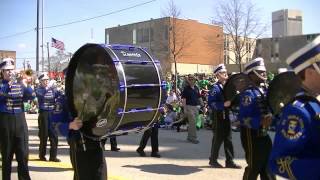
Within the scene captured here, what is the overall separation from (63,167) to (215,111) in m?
3.11

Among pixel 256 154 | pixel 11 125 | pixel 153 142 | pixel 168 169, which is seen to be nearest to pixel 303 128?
pixel 256 154

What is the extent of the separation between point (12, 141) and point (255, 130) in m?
3.55

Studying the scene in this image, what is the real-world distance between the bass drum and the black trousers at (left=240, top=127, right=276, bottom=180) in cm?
146

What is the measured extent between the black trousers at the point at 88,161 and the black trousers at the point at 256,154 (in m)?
1.88

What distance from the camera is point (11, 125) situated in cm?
700

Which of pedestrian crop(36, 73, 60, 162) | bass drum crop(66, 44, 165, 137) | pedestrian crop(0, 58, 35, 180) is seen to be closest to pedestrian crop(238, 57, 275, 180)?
bass drum crop(66, 44, 165, 137)

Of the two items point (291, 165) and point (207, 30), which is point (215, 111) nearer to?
point (291, 165)

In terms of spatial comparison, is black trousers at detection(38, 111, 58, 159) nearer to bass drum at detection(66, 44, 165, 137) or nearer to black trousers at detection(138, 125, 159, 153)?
black trousers at detection(138, 125, 159, 153)

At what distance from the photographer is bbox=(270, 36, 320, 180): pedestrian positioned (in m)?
2.48

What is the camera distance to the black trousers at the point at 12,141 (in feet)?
22.9

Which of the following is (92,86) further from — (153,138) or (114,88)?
(153,138)

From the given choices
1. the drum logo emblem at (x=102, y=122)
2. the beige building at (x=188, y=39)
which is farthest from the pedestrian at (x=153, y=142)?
the beige building at (x=188, y=39)

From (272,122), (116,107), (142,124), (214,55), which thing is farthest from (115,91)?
(214,55)

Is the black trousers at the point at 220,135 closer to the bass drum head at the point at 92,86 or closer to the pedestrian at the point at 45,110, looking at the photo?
the pedestrian at the point at 45,110
